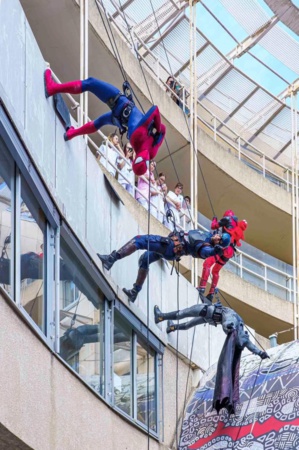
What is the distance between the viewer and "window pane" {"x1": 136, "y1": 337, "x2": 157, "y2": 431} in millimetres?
16922

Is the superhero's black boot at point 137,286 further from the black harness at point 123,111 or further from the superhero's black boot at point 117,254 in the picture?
the black harness at point 123,111

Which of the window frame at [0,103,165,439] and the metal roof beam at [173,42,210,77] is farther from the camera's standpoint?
the metal roof beam at [173,42,210,77]

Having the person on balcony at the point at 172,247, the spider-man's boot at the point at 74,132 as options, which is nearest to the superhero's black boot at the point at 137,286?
the person on balcony at the point at 172,247

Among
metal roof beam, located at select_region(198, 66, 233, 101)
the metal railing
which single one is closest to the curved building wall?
the metal railing

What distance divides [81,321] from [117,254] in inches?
65.2

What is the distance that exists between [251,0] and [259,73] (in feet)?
10.1

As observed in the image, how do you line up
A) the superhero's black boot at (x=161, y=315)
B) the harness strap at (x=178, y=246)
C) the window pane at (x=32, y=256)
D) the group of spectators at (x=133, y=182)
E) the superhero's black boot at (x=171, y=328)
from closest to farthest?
the window pane at (x=32, y=256)
the harness strap at (x=178, y=246)
the superhero's black boot at (x=161, y=315)
the superhero's black boot at (x=171, y=328)
the group of spectators at (x=133, y=182)

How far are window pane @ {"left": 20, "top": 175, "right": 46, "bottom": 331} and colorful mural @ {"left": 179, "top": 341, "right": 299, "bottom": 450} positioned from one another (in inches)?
215

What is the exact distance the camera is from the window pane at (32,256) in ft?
40.1

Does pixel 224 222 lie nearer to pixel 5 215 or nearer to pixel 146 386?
pixel 146 386

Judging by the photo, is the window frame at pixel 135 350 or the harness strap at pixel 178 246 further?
the harness strap at pixel 178 246

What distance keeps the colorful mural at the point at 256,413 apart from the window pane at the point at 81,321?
323 cm

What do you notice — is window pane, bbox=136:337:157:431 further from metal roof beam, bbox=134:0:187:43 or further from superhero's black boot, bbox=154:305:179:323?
metal roof beam, bbox=134:0:187:43

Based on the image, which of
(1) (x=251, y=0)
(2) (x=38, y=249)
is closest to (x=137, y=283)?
(2) (x=38, y=249)
